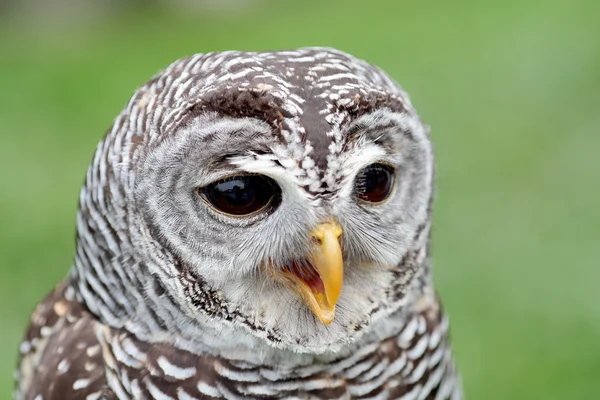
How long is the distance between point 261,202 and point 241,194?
0.05m

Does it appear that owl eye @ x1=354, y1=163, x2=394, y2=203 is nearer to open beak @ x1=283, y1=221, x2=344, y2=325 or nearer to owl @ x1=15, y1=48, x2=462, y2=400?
owl @ x1=15, y1=48, x2=462, y2=400

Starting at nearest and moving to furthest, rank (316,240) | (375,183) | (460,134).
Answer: (316,240)
(375,183)
(460,134)

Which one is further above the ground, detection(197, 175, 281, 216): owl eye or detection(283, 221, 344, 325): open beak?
detection(197, 175, 281, 216): owl eye

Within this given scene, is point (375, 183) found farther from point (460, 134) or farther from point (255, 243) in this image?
point (460, 134)

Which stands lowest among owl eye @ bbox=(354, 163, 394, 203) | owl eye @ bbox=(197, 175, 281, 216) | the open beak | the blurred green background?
the open beak

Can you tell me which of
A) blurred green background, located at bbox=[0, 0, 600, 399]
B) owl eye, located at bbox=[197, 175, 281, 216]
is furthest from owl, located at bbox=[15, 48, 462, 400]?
blurred green background, located at bbox=[0, 0, 600, 399]

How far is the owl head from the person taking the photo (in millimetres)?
1784

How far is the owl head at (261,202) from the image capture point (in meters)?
1.78

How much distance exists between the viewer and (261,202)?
1862 mm

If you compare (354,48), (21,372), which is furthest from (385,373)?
(354,48)

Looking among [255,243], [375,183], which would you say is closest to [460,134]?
[375,183]

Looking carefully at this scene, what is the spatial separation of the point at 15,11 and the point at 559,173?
698 cm

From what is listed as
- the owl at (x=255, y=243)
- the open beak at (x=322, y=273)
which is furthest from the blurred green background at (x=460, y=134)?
the open beak at (x=322, y=273)

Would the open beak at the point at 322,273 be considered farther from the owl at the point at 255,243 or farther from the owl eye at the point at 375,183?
the owl eye at the point at 375,183
